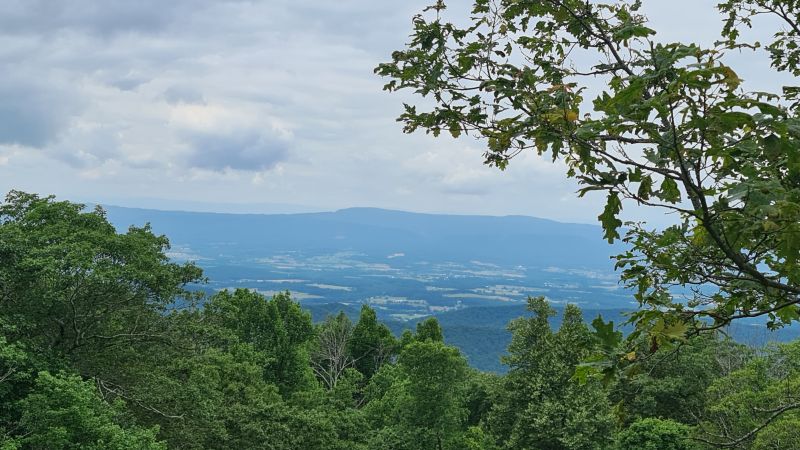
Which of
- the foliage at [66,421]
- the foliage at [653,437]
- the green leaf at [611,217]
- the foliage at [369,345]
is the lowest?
the foliage at [369,345]

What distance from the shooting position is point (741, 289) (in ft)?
13.1

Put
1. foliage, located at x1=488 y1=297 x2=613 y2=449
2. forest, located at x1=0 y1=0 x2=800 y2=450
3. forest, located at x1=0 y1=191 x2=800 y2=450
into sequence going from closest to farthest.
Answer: forest, located at x1=0 y1=0 x2=800 y2=450, forest, located at x1=0 y1=191 x2=800 y2=450, foliage, located at x1=488 y1=297 x2=613 y2=449

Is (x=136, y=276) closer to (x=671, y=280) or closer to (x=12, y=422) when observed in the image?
(x=12, y=422)

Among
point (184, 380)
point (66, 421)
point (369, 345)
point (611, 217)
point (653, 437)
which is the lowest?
point (369, 345)

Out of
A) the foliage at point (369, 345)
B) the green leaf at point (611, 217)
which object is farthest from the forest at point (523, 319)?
the foliage at point (369, 345)

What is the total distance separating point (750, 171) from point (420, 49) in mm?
2321

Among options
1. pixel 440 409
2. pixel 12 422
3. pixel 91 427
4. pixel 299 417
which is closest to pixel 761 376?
pixel 440 409

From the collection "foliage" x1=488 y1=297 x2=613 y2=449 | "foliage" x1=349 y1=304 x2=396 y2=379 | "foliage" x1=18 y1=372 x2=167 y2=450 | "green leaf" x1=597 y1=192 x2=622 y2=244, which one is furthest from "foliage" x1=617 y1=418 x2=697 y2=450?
"foliage" x1=349 y1=304 x2=396 y2=379

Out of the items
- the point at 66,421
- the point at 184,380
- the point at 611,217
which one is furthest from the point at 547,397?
the point at 611,217

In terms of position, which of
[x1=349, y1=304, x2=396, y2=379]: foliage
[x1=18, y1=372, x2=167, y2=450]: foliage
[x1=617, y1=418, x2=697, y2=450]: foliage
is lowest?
[x1=349, y1=304, x2=396, y2=379]: foliage

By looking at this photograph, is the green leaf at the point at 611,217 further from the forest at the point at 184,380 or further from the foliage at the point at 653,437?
the foliage at the point at 653,437

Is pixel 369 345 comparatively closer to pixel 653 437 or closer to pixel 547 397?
pixel 547 397

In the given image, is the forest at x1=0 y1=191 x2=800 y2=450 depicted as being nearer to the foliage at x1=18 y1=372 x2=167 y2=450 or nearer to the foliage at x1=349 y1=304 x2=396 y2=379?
the foliage at x1=18 y1=372 x2=167 y2=450

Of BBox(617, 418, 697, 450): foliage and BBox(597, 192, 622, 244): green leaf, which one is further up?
BBox(597, 192, 622, 244): green leaf
